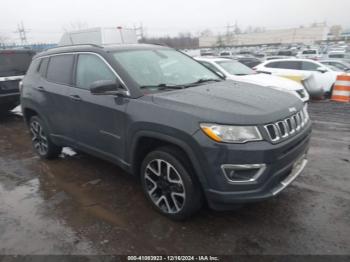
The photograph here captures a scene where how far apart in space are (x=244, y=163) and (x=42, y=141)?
391cm

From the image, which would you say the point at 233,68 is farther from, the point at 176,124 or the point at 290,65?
the point at 176,124

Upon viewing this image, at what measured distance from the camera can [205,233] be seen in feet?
9.72

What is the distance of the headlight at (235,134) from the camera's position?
2.57 m

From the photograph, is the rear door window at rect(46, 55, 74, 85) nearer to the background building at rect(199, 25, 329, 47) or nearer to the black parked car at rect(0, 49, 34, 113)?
the black parked car at rect(0, 49, 34, 113)

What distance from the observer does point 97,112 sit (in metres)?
3.59

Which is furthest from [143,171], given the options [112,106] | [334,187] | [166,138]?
[334,187]

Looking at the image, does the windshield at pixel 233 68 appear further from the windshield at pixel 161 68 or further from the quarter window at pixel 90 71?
the quarter window at pixel 90 71

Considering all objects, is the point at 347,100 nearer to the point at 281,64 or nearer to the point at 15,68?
the point at 281,64

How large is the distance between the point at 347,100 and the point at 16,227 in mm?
10294

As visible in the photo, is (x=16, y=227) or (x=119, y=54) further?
(x=119, y=54)

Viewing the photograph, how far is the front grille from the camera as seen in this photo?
2.65 m

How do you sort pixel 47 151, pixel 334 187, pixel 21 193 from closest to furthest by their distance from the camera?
1. pixel 334 187
2. pixel 21 193
3. pixel 47 151

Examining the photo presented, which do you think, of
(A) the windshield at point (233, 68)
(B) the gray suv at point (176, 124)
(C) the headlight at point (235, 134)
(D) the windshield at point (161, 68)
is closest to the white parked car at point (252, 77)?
(A) the windshield at point (233, 68)

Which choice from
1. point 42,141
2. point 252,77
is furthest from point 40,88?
point 252,77
